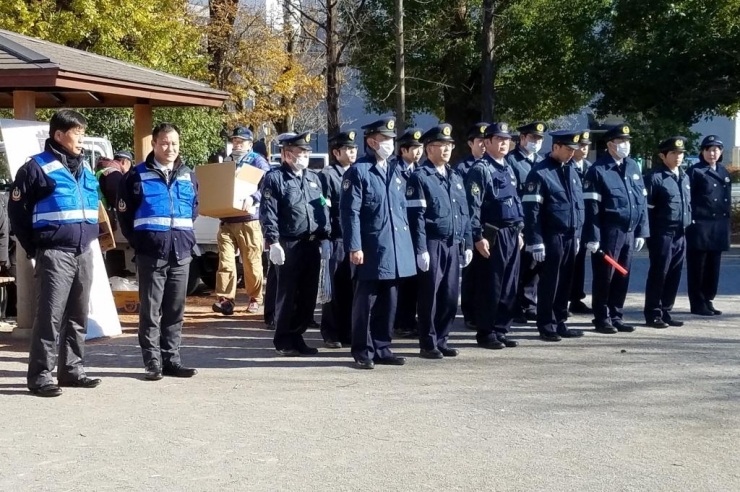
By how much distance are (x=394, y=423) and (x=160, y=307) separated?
238 centimetres

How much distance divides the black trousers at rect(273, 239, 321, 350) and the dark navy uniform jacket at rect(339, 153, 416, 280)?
78cm

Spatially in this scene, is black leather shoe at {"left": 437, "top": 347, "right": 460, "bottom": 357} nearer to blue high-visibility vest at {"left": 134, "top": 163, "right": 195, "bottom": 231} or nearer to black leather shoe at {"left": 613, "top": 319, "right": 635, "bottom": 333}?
black leather shoe at {"left": 613, "top": 319, "right": 635, "bottom": 333}

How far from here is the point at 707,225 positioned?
10.7 metres

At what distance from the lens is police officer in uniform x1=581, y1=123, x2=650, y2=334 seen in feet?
31.0

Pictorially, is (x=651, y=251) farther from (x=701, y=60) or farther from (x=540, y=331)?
(x=701, y=60)

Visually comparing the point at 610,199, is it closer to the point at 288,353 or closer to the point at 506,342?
the point at 506,342

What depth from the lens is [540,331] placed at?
30.6 ft

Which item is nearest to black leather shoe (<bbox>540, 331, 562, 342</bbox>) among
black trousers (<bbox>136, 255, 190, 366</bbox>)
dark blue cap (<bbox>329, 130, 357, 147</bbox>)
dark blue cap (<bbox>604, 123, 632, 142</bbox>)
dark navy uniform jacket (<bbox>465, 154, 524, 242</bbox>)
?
dark navy uniform jacket (<bbox>465, 154, 524, 242</bbox>)

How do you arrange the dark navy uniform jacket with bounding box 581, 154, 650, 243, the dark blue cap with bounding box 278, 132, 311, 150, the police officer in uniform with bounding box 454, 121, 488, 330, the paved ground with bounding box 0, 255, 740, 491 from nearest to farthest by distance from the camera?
the paved ground with bounding box 0, 255, 740, 491 → the dark blue cap with bounding box 278, 132, 311, 150 → the dark navy uniform jacket with bounding box 581, 154, 650, 243 → the police officer in uniform with bounding box 454, 121, 488, 330

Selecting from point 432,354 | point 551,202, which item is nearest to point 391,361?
point 432,354

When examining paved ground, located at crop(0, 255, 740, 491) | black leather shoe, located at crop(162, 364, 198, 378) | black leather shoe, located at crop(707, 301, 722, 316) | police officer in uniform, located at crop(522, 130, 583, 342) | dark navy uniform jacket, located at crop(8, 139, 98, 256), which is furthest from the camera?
black leather shoe, located at crop(707, 301, 722, 316)

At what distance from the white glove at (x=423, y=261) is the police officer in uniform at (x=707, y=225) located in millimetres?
4035

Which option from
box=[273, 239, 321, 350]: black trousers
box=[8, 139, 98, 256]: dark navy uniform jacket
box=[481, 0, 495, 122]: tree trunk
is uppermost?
box=[481, 0, 495, 122]: tree trunk

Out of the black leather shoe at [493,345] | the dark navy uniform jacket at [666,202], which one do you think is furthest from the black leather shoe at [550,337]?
the dark navy uniform jacket at [666,202]
